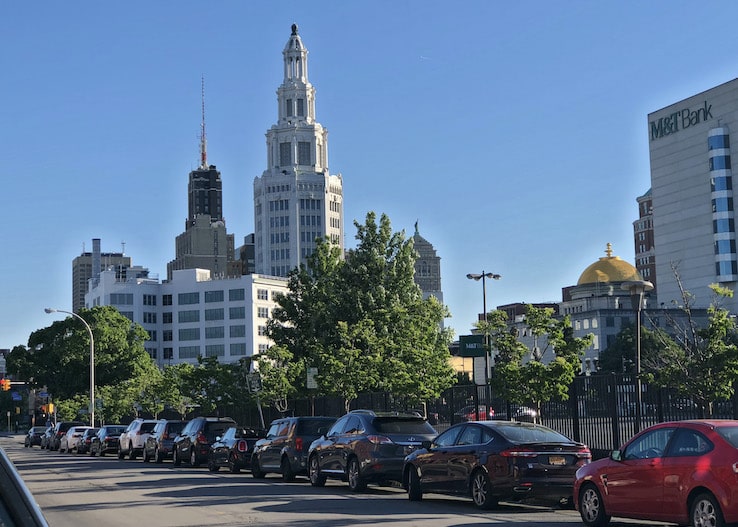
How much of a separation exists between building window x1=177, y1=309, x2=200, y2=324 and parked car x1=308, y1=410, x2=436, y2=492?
149 meters

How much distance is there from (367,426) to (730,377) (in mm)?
7916

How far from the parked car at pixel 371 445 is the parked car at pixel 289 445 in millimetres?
2728

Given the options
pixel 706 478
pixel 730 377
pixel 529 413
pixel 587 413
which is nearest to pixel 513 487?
pixel 706 478

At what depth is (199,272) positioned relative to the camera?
573 ft

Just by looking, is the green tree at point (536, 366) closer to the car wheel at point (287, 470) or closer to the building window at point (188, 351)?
the car wheel at point (287, 470)

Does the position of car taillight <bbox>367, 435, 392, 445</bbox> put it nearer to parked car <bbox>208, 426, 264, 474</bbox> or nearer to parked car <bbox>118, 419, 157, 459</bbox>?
parked car <bbox>208, 426, 264, 474</bbox>

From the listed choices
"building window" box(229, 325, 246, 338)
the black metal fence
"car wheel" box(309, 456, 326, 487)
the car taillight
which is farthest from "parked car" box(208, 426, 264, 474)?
"building window" box(229, 325, 246, 338)

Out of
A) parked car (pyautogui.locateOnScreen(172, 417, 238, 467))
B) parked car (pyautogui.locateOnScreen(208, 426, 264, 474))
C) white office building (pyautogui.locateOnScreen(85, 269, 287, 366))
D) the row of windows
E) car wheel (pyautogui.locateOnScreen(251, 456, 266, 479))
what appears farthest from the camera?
white office building (pyautogui.locateOnScreen(85, 269, 287, 366))

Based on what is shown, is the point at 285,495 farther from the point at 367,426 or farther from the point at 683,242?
the point at 683,242

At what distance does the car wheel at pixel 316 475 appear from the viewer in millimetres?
26250

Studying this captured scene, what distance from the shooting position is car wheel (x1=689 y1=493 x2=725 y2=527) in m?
13.3

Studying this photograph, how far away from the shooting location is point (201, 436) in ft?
122

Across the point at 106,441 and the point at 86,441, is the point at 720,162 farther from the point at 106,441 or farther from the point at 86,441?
the point at 106,441

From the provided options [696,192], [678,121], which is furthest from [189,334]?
[678,121]
